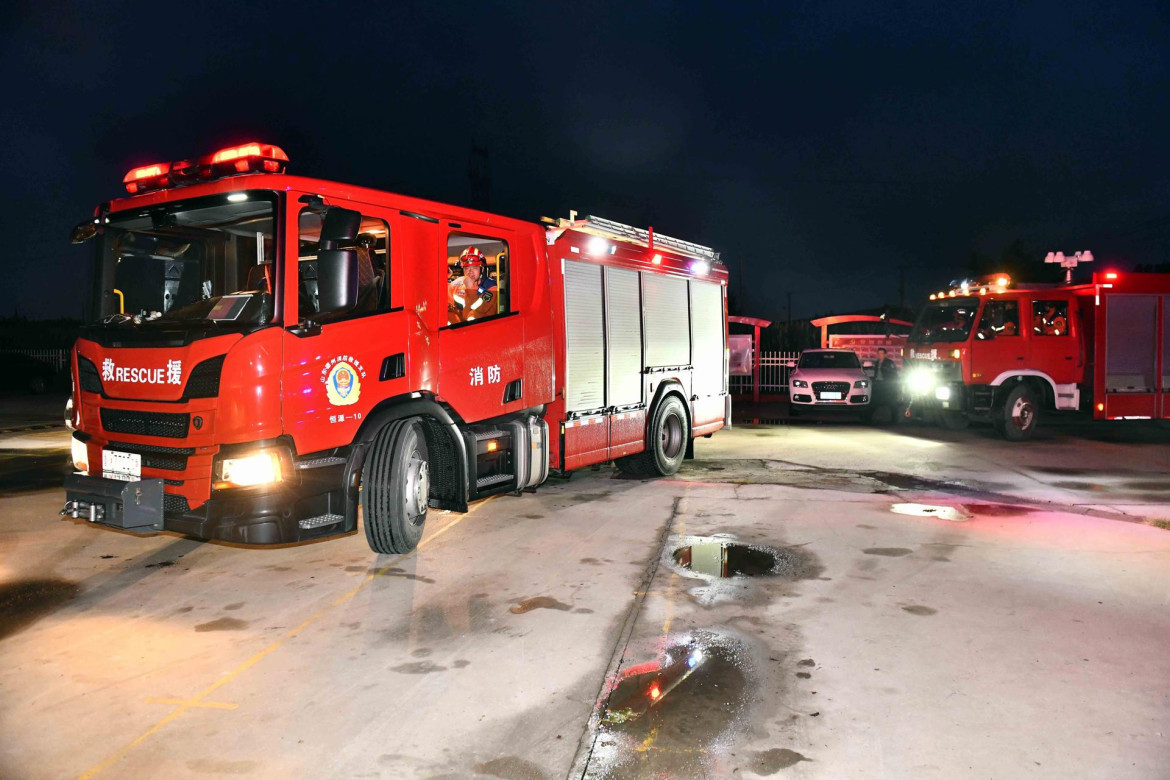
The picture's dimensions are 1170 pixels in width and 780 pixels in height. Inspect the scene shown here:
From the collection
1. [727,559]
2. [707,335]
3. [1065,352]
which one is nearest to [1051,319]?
[1065,352]

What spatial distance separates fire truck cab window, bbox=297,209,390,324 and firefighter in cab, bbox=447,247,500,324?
30.2 inches

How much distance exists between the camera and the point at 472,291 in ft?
22.1

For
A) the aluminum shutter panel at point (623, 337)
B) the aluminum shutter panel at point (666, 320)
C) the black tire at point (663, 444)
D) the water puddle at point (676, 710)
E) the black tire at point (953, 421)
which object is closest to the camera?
the water puddle at point (676, 710)

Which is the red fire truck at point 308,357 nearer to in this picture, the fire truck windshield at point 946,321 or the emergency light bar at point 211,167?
the emergency light bar at point 211,167

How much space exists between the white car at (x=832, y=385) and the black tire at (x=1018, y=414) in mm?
3747

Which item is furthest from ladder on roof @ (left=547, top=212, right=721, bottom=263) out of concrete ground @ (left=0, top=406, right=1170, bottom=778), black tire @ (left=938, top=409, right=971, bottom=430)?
black tire @ (left=938, top=409, right=971, bottom=430)

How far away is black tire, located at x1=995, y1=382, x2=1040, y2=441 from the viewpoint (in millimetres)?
13531

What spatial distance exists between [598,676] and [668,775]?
950 millimetres

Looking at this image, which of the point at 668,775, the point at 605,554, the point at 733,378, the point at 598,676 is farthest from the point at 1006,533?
the point at 733,378

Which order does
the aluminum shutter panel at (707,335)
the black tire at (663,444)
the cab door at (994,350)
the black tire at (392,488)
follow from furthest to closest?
1. the cab door at (994,350)
2. the aluminum shutter panel at (707,335)
3. the black tire at (663,444)
4. the black tire at (392,488)

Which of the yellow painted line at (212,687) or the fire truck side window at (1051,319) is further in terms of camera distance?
the fire truck side window at (1051,319)

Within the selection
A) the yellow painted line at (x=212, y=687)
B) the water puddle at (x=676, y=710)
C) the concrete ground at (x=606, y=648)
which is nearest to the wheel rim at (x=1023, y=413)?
the concrete ground at (x=606, y=648)

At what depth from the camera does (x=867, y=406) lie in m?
17.5

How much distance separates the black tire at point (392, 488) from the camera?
5.72m
